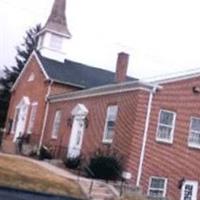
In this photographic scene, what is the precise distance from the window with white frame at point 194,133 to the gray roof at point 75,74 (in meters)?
12.5

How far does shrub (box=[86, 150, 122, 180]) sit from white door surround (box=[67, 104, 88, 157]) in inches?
195

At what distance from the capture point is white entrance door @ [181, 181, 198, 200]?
26361 mm

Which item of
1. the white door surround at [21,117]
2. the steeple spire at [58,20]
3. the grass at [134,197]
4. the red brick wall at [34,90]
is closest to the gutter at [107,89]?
the red brick wall at [34,90]

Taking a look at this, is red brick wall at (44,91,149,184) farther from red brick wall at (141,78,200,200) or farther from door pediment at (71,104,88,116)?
red brick wall at (141,78,200,200)

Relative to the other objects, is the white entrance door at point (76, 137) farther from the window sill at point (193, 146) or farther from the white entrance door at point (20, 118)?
the white entrance door at point (20, 118)

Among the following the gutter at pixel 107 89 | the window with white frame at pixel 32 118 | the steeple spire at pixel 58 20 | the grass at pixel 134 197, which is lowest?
the grass at pixel 134 197

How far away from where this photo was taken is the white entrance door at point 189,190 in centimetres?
2636

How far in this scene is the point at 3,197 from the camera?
18000 millimetres

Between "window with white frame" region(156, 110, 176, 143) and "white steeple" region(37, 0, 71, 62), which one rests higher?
"white steeple" region(37, 0, 71, 62)

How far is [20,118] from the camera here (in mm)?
41000

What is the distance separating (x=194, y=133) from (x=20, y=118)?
58.2 feet

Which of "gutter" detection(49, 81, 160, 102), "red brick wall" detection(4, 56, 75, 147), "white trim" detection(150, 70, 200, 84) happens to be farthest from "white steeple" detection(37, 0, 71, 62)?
"white trim" detection(150, 70, 200, 84)

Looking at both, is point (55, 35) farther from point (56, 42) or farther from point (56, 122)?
point (56, 122)

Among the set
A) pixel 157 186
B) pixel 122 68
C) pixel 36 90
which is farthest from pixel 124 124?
pixel 36 90
